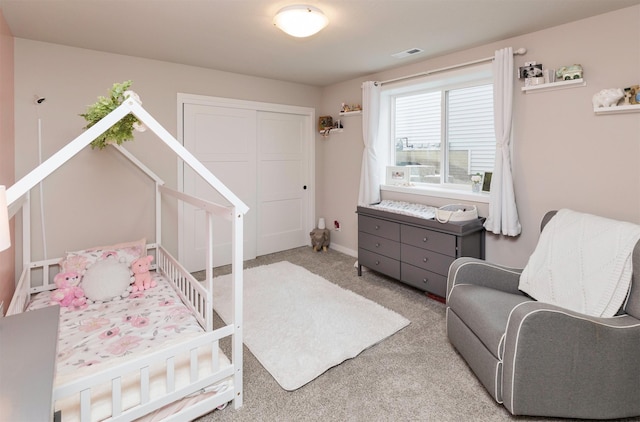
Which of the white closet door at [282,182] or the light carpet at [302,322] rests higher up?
the white closet door at [282,182]

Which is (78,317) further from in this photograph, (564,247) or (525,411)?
(564,247)

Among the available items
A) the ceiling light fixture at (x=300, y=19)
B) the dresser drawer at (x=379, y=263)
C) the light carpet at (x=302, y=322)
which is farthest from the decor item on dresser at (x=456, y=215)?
the ceiling light fixture at (x=300, y=19)

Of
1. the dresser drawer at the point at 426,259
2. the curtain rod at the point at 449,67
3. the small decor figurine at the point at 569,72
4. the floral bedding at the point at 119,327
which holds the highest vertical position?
the curtain rod at the point at 449,67

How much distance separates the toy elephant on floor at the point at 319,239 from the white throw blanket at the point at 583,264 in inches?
111

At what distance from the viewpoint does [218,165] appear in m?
4.07

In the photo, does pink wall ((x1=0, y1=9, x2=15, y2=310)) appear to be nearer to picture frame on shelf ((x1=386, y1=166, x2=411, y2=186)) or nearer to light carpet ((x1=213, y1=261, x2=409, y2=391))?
light carpet ((x1=213, y1=261, x2=409, y2=391))

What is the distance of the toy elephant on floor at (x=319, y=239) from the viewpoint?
474 cm

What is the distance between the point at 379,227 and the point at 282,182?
169 cm

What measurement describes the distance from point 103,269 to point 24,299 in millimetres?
562

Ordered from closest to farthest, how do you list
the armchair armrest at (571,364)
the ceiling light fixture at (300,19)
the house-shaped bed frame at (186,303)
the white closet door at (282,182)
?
the house-shaped bed frame at (186,303) → the armchair armrest at (571,364) → the ceiling light fixture at (300,19) → the white closet door at (282,182)

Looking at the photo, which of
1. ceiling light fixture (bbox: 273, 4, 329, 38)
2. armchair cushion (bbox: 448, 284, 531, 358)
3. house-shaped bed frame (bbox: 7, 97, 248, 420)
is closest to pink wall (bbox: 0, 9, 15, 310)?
house-shaped bed frame (bbox: 7, 97, 248, 420)

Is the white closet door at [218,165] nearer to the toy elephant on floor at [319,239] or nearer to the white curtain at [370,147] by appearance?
the toy elephant on floor at [319,239]

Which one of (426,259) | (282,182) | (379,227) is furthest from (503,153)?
(282,182)

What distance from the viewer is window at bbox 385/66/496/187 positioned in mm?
3283
